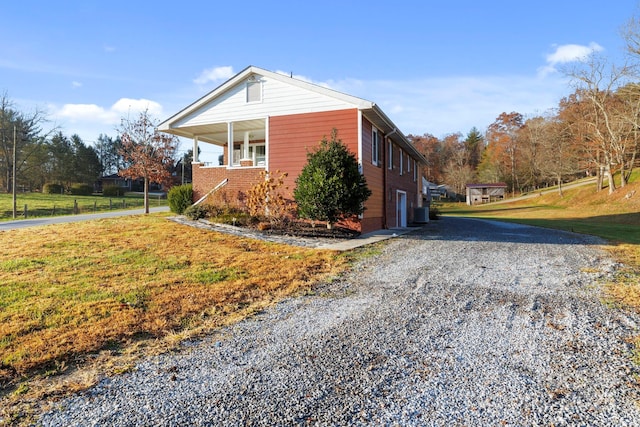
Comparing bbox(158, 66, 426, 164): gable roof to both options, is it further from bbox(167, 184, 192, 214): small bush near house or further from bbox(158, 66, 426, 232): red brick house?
bbox(167, 184, 192, 214): small bush near house

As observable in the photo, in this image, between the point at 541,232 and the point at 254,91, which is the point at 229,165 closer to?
the point at 254,91

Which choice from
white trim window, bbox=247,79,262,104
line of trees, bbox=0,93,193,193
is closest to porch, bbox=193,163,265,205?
white trim window, bbox=247,79,262,104

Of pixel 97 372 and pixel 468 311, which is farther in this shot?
pixel 468 311

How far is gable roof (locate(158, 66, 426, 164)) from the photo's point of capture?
12.5 meters

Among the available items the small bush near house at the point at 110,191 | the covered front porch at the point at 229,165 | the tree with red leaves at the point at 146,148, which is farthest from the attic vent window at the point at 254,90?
the small bush near house at the point at 110,191

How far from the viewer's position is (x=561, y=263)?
794cm

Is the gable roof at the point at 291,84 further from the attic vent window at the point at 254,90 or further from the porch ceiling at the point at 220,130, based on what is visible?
the attic vent window at the point at 254,90

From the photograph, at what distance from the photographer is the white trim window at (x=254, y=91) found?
46.4ft

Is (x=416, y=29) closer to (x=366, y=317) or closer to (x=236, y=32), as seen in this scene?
(x=236, y=32)

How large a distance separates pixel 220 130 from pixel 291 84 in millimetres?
4486

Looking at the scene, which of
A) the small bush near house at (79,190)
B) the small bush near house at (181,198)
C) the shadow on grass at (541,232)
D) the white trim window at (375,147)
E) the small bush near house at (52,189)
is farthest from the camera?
the small bush near house at (79,190)

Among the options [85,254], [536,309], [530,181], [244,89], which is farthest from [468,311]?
[530,181]

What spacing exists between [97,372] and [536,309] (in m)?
4.95

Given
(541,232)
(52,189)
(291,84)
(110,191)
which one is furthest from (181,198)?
(110,191)
